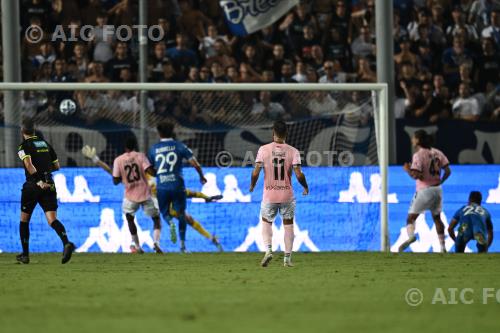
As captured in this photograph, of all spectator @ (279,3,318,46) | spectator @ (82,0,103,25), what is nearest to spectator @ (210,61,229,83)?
spectator @ (279,3,318,46)

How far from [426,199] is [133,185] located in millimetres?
4968

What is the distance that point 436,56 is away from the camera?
2550 centimetres

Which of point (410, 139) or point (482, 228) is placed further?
point (410, 139)

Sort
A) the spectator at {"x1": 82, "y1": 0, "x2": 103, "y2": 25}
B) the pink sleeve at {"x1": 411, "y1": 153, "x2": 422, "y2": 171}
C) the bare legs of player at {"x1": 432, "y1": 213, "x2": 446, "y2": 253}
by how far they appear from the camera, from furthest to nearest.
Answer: the spectator at {"x1": 82, "y1": 0, "x2": 103, "y2": 25}
the bare legs of player at {"x1": 432, "y1": 213, "x2": 446, "y2": 253}
the pink sleeve at {"x1": 411, "y1": 153, "x2": 422, "y2": 171}

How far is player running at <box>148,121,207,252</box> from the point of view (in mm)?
19391

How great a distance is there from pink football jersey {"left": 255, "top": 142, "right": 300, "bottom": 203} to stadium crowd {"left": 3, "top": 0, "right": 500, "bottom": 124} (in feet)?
22.9

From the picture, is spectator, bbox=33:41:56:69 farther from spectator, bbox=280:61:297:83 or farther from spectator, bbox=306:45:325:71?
spectator, bbox=306:45:325:71

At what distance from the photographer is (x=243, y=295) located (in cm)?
1174

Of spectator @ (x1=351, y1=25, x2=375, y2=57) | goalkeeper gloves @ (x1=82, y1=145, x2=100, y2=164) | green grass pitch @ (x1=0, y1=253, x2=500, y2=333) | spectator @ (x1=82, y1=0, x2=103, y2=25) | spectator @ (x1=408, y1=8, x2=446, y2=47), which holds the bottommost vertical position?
green grass pitch @ (x1=0, y1=253, x2=500, y2=333)

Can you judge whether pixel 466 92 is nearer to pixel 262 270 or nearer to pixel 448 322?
pixel 262 270

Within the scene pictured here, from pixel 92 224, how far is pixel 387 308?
11394 millimetres

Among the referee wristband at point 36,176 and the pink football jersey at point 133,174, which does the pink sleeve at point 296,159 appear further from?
the pink football jersey at point 133,174

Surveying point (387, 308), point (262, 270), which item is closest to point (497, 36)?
point (262, 270)

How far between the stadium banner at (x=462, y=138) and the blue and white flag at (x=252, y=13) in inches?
142
